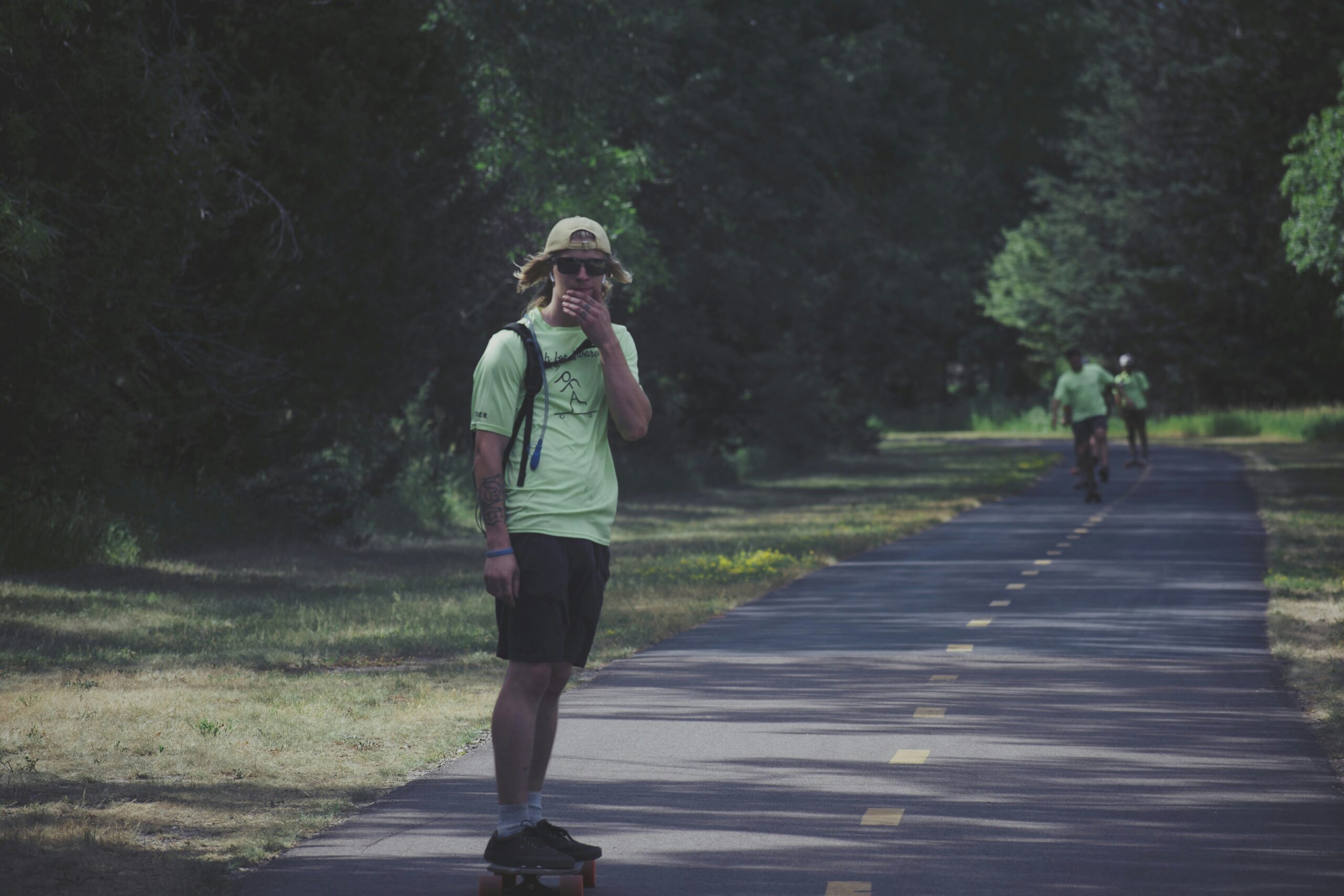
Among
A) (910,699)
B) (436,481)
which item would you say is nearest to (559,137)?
(436,481)

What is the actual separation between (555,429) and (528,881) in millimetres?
1436

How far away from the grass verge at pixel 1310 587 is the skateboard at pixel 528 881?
357cm

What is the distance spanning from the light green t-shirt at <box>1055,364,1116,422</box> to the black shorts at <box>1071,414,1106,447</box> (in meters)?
0.05

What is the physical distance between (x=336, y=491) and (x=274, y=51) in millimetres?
4577

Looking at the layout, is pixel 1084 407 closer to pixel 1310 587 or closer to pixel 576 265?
pixel 1310 587

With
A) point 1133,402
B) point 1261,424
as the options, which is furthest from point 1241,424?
point 1133,402

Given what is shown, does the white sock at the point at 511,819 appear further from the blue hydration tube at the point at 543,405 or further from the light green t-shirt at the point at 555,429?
the blue hydration tube at the point at 543,405

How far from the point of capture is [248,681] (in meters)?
10.1

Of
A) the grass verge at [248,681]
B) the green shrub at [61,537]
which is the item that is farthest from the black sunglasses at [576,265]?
the green shrub at [61,537]

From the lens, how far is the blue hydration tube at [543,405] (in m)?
5.70

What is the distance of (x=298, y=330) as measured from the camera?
17516mm

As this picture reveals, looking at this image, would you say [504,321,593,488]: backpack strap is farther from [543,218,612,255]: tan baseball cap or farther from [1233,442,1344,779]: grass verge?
[1233,442,1344,779]: grass verge

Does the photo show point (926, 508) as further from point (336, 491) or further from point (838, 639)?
point (838, 639)

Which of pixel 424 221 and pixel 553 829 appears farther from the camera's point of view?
pixel 424 221
